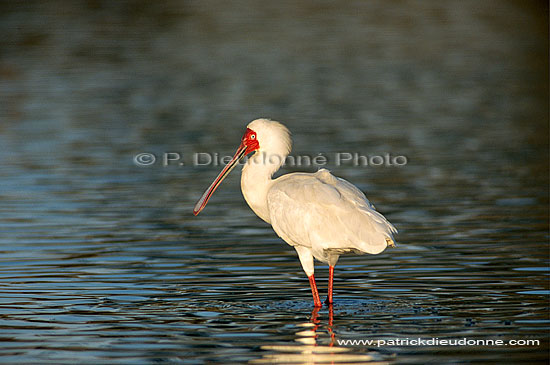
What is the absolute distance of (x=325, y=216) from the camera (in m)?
12.3

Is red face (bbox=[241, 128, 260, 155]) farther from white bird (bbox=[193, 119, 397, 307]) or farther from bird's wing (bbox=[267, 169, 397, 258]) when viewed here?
bird's wing (bbox=[267, 169, 397, 258])

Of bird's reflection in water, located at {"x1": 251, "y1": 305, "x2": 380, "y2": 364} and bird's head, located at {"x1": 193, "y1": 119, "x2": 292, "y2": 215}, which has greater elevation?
bird's head, located at {"x1": 193, "y1": 119, "x2": 292, "y2": 215}

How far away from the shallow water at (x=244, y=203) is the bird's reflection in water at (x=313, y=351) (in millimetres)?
33

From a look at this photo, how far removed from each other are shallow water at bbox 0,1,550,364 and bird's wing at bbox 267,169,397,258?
2.45 feet

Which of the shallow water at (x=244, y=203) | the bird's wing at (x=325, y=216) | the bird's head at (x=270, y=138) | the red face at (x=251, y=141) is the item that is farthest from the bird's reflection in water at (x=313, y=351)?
the red face at (x=251, y=141)

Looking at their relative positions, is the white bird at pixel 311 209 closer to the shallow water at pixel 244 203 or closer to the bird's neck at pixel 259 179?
the bird's neck at pixel 259 179

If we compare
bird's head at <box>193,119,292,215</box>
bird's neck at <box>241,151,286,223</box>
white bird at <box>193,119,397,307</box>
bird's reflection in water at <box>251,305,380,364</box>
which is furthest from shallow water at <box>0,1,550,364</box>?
bird's head at <box>193,119,292,215</box>

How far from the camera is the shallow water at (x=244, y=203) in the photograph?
11.2 meters

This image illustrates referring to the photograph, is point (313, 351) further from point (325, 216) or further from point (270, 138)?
point (270, 138)

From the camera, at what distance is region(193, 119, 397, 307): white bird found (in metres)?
12.0

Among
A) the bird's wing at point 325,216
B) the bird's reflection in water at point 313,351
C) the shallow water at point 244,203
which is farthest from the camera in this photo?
the bird's wing at point 325,216

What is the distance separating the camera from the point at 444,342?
34.7 ft

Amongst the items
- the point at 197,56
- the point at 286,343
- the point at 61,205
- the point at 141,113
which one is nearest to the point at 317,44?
the point at 197,56

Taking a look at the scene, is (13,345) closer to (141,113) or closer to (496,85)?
(141,113)
